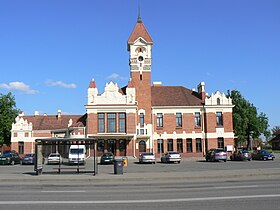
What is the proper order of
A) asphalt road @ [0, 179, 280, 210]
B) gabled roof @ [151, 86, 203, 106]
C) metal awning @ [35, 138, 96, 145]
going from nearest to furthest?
asphalt road @ [0, 179, 280, 210]
metal awning @ [35, 138, 96, 145]
gabled roof @ [151, 86, 203, 106]

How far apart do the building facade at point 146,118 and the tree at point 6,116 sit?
732cm

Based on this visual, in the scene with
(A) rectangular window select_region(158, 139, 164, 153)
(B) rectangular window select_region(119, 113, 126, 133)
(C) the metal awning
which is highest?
(B) rectangular window select_region(119, 113, 126, 133)

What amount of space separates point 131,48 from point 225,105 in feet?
60.5

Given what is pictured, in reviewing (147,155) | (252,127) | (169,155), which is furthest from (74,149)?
(252,127)

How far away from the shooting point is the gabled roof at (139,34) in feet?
193

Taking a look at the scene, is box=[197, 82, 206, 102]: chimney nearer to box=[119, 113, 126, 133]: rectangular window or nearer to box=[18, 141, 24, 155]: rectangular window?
box=[119, 113, 126, 133]: rectangular window

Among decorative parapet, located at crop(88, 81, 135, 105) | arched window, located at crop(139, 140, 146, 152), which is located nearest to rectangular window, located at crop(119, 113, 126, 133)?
decorative parapet, located at crop(88, 81, 135, 105)

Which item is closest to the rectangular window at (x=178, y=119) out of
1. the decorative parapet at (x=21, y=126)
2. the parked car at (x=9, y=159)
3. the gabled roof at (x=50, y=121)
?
the gabled roof at (x=50, y=121)

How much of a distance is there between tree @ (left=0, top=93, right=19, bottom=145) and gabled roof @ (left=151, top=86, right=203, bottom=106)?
2975cm

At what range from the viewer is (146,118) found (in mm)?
55688

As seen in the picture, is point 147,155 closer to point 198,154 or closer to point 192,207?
point 198,154

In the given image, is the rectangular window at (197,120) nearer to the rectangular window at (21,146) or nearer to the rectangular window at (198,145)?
the rectangular window at (198,145)

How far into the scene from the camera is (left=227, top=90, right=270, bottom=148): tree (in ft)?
254

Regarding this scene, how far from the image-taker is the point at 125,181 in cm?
1970
